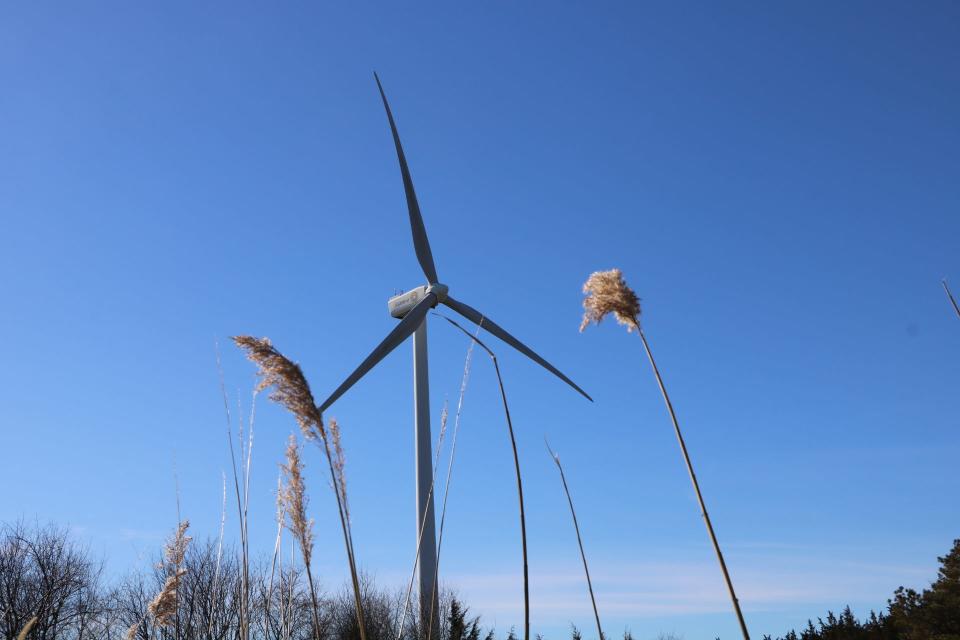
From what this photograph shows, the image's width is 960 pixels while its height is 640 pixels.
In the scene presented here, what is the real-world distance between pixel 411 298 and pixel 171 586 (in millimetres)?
23379

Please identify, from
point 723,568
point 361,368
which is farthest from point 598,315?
point 361,368

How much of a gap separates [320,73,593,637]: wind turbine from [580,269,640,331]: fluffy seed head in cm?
1365

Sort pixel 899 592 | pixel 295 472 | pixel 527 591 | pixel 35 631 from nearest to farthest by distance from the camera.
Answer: pixel 527 591
pixel 295 472
pixel 899 592
pixel 35 631

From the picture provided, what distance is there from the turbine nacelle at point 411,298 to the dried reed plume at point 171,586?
784 inches

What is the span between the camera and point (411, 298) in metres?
30.0

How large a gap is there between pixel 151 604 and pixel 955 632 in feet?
41.7

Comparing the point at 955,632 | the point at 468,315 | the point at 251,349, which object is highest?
the point at 468,315

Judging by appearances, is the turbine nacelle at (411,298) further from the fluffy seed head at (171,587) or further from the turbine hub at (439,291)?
the fluffy seed head at (171,587)

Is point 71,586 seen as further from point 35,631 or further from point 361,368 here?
Answer: point 361,368

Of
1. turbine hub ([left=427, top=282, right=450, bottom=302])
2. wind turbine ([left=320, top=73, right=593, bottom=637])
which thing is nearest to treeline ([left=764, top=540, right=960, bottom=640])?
wind turbine ([left=320, top=73, right=593, bottom=637])

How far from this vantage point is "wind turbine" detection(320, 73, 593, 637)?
69.1 feet

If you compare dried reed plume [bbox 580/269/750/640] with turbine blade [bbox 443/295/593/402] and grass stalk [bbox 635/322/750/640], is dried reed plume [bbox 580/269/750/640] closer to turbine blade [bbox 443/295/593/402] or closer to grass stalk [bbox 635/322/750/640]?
grass stalk [bbox 635/322/750/640]

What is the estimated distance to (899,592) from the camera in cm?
1451

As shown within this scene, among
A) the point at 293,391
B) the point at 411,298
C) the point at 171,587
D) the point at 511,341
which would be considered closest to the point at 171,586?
the point at 171,587
